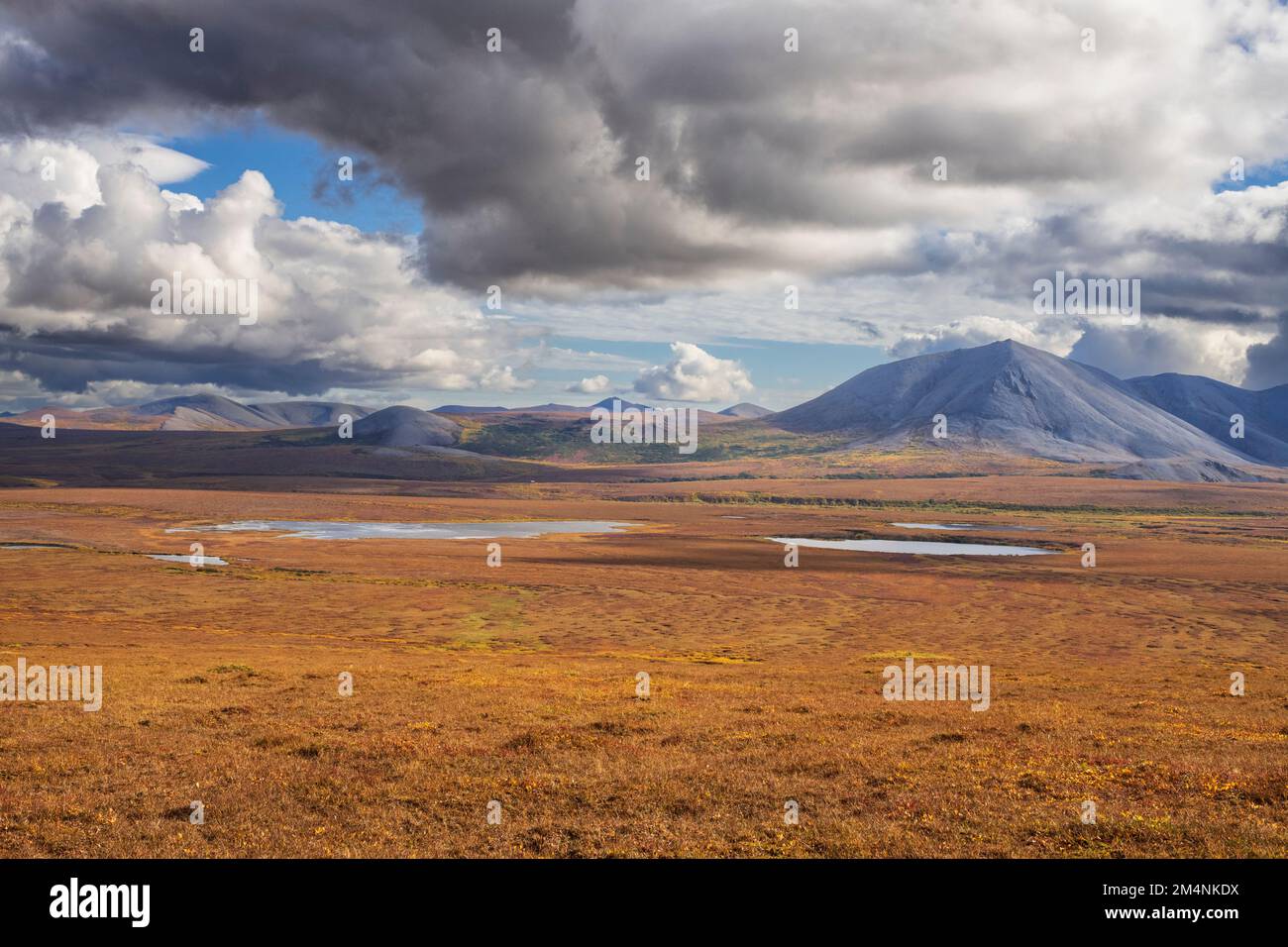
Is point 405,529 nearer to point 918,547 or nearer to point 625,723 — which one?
point 918,547

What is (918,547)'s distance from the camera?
5207 inches

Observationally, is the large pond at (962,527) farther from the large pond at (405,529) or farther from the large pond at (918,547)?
the large pond at (405,529)

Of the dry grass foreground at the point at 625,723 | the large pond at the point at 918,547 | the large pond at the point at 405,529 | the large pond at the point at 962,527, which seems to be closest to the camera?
the dry grass foreground at the point at 625,723

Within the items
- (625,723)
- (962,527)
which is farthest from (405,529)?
(625,723)

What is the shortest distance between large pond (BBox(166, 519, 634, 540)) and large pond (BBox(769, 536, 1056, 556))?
38001 mm

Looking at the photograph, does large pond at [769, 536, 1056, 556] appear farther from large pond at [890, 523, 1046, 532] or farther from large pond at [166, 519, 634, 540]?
large pond at [166, 519, 634, 540]

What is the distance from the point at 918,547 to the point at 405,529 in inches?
3360

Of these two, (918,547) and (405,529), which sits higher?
(405,529)

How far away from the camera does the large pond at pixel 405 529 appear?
136 m

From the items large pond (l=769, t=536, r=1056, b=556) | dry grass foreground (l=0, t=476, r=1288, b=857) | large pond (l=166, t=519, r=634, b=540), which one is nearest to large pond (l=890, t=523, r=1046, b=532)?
large pond (l=769, t=536, r=1056, b=556)

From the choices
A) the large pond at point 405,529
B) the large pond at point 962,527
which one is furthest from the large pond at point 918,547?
the large pond at point 405,529

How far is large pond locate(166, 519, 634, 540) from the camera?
135625mm

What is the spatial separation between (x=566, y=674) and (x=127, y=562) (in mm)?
70792

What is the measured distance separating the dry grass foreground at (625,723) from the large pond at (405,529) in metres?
51.3
